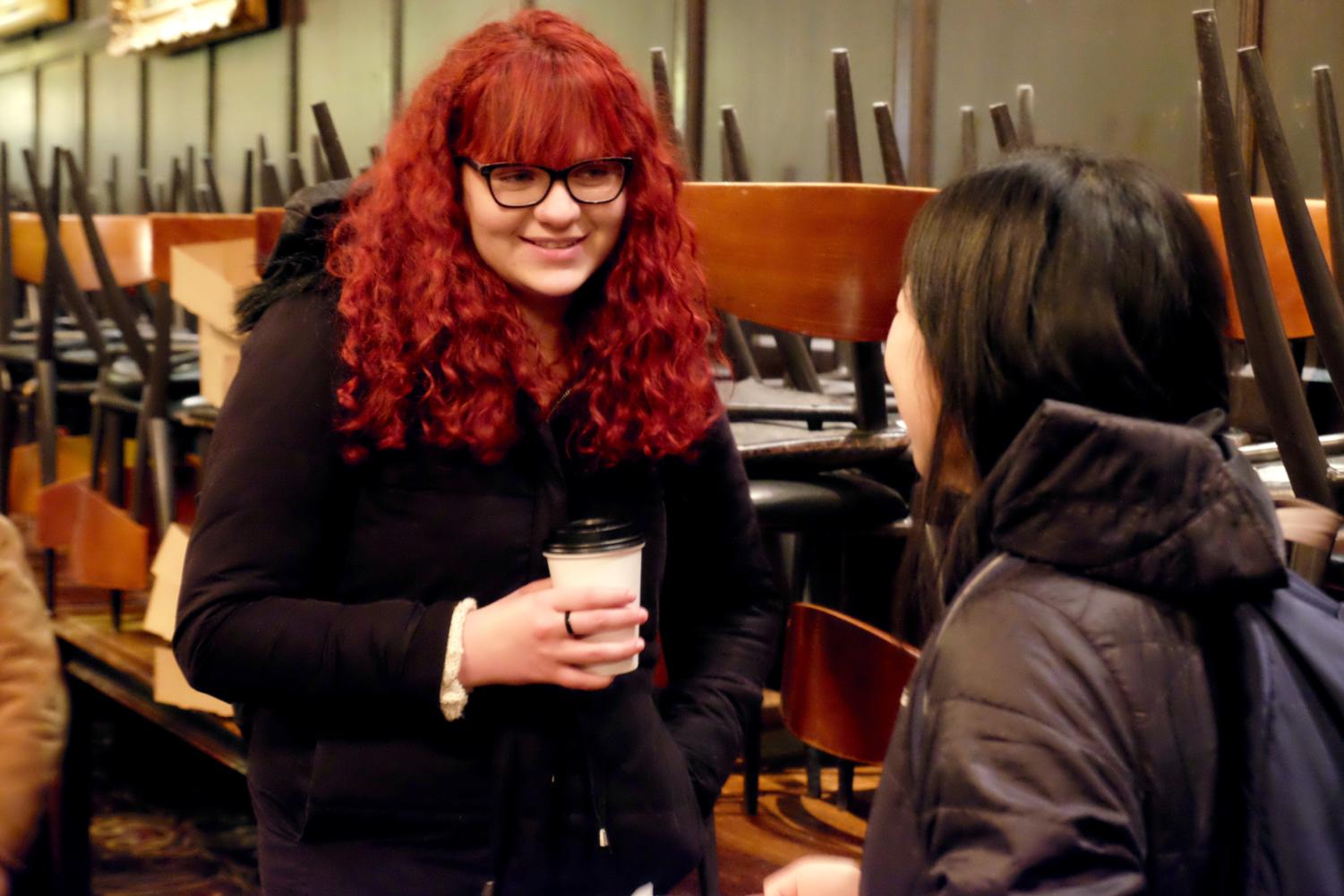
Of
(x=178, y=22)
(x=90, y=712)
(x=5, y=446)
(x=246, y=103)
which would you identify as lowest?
(x=90, y=712)

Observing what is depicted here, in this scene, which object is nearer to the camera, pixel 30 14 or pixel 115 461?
pixel 115 461

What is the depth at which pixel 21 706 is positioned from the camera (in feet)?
3.53

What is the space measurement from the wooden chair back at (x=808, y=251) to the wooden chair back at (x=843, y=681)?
0.39 m

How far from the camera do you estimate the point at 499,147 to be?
1192 mm

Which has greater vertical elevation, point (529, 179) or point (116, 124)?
point (116, 124)

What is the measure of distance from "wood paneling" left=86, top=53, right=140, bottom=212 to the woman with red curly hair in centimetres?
794

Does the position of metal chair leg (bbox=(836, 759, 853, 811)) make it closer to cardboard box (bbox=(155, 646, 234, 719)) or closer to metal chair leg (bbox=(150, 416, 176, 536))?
cardboard box (bbox=(155, 646, 234, 719))

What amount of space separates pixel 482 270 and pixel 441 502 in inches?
8.0

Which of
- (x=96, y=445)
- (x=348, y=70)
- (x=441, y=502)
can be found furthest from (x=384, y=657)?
(x=348, y=70)

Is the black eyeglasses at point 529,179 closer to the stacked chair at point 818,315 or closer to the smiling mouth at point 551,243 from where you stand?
the smiling mouth at point 551,243

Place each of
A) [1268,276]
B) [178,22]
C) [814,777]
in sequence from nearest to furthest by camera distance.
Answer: [1268,276] < [814,777] < [178,22]

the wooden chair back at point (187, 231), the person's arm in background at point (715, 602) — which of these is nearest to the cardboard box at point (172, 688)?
the wooden chair back at point (187, 231)

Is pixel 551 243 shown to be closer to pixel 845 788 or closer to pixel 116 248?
pixel 845 788

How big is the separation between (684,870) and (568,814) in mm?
142
